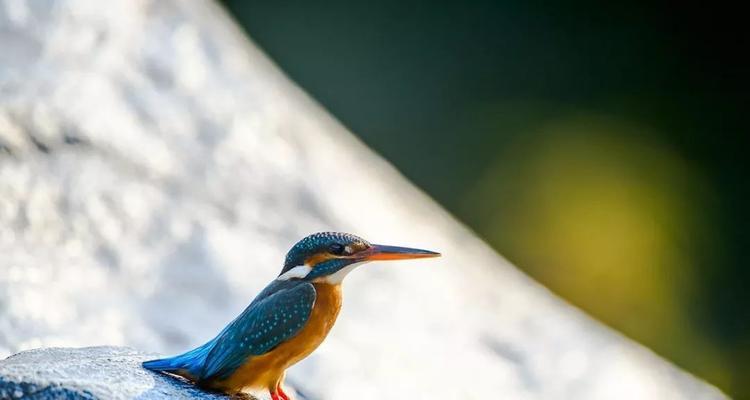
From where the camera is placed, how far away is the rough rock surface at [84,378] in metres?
1.87

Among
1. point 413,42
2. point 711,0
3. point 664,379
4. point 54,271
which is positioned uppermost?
point 711,0

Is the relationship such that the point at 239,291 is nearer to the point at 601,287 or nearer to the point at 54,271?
the point at 54,271

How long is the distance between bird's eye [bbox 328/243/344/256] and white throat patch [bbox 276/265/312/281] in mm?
59

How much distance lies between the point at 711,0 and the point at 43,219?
12.2ft

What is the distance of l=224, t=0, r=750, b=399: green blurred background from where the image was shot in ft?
17.1

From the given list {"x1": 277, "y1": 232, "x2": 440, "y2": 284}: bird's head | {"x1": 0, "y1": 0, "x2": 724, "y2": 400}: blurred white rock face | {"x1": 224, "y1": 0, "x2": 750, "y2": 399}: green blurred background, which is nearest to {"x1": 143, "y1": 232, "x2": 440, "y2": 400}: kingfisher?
{"x1": 277, "y1": 232, "x2": 440, "y2": 284}: bird's head

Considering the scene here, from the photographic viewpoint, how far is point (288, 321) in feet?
6.64

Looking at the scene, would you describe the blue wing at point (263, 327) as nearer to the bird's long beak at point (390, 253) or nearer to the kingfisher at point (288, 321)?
the kingfisher at point (288, 321)

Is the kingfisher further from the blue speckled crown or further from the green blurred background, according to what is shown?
the green blurred background

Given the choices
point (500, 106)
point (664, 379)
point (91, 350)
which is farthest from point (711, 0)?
point (91, 350)

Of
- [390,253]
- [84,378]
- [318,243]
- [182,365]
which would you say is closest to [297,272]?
[318,243]

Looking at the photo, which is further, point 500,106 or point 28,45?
point 500,106

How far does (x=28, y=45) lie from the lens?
3559 millimetres

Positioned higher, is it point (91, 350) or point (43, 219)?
point (91, 350)
